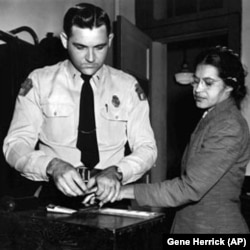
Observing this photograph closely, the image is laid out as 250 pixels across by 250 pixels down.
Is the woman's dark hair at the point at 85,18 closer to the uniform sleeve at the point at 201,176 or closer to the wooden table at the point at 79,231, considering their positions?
the uniform sleeve at the point at 201,176

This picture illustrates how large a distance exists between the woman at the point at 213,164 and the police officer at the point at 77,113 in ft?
0.62

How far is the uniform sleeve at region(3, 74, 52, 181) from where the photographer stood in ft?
5.03

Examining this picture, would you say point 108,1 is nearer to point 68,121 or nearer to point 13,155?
point 68,121

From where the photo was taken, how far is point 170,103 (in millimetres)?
5812

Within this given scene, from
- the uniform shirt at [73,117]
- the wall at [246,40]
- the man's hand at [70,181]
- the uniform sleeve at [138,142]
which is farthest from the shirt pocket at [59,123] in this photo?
the wall at [246,40]

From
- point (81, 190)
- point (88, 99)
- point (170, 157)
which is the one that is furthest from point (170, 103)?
point (81, 190)

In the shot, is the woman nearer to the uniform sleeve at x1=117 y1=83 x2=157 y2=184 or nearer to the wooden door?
the uniform sleeve at x1=117 y1=83 x2=157 y2=184

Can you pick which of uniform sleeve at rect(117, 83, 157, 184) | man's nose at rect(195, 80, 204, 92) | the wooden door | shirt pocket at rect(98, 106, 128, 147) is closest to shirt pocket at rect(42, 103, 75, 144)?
shirt pocket at rect(98, 106, 128, 147)

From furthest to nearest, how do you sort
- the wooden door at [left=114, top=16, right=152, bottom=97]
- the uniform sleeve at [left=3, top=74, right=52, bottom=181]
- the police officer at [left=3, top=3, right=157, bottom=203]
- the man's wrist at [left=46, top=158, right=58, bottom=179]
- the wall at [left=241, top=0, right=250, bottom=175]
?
the wall at [left=241, top=0, right=250, bottom=175]
the wooden door at [left=114, top=16, right=152, bottom=97]
the police officer at [left=3, top=3, right=157, bottom=203]
the uniform sleeve at [left=3, top=74, right=52, bottom=181]
the man's wrist at [left=46, top=158, right=58, bottom=179]

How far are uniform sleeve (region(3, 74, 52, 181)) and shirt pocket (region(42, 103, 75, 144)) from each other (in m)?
0.04

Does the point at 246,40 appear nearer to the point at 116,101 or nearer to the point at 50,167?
the point at 116,101

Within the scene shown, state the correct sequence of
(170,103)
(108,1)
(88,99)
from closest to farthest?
(88,99) → (108,1) → (170,103)

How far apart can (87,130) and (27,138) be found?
26 cm

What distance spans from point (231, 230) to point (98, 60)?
864mm
